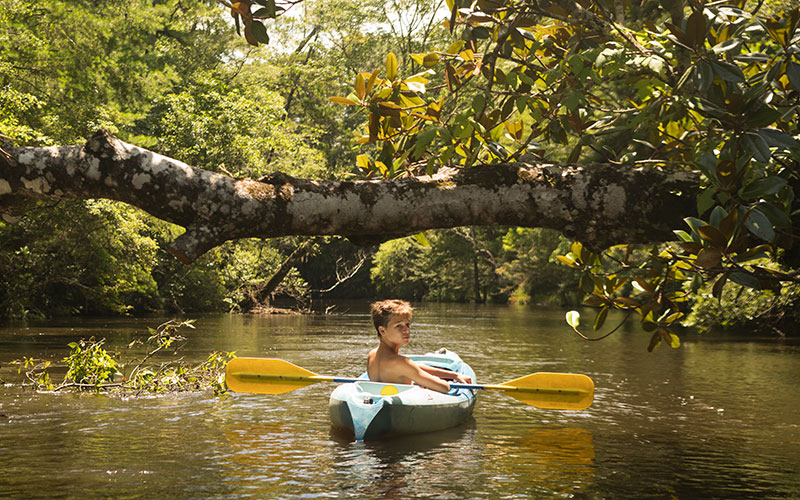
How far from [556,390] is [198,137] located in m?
20.2

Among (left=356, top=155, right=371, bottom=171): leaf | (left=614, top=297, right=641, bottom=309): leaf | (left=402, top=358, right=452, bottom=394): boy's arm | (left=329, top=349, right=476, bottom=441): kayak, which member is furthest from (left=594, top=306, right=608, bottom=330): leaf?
(left=402, top=358, right=452, bottom=394): boy's arm

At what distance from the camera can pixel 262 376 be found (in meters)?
7.93

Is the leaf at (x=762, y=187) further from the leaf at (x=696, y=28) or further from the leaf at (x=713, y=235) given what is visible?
the leaf at (x=696, y=28)

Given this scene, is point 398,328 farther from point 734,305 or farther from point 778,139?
point 734,305

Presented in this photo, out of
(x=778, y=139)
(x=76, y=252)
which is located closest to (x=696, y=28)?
(x=778, y=139)

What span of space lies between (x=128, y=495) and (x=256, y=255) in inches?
881

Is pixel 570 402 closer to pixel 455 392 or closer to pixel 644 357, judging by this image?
pixel 455 392

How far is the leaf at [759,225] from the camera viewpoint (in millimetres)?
3047

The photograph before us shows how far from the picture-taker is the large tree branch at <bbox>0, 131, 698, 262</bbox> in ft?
10.5

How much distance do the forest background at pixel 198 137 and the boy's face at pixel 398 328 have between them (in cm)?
197

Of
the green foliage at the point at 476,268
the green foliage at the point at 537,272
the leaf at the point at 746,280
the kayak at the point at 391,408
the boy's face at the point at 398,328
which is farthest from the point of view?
the green foliage at the point at 476,268

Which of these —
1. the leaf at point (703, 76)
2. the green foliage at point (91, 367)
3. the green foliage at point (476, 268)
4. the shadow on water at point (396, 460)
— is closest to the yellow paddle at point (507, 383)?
the shadow on water at point (396, 460)

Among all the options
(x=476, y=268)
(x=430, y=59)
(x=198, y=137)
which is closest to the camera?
(x=430, y=59)

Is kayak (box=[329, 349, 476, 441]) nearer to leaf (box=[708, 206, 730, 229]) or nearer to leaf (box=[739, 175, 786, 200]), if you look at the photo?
leaf (box=[708, 206, 730, 229])
